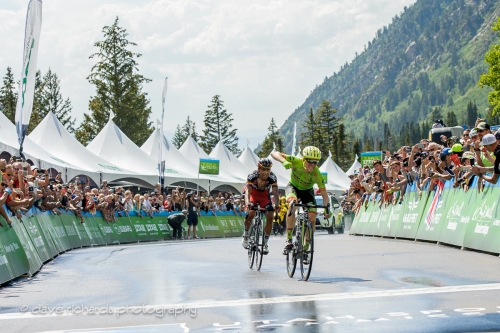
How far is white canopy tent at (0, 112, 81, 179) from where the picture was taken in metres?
28.2

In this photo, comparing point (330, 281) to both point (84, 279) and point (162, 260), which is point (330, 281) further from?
point (162, 260)

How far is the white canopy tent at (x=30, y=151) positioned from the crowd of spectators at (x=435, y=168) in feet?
40.4

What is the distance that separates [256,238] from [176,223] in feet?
67.3

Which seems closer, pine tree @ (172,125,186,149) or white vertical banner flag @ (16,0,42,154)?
white vertical banner flag @ (16,0,42,154)

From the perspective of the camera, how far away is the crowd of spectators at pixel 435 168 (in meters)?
16.8

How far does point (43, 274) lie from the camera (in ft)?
50.4

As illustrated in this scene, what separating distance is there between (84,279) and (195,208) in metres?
21.0

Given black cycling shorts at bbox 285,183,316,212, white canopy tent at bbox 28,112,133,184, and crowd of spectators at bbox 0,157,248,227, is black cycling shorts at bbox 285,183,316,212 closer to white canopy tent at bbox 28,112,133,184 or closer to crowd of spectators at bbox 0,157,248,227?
crowd of spectators at bbox 0,157,248,227

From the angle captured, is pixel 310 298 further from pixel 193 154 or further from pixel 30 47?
pixel 193 154

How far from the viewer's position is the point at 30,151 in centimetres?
3152

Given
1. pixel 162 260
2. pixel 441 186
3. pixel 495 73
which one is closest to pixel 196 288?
pixel 162 260

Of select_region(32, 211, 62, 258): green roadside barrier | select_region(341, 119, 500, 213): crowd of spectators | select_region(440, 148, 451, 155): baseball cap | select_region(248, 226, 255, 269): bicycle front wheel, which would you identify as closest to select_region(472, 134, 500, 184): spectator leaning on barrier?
select_region(341, 119, 500, 213): crowd of spectators

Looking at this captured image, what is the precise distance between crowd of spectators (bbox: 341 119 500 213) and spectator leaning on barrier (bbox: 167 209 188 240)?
7774 millimetres

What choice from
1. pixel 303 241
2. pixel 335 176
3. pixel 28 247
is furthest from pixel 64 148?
pixel 335 176
